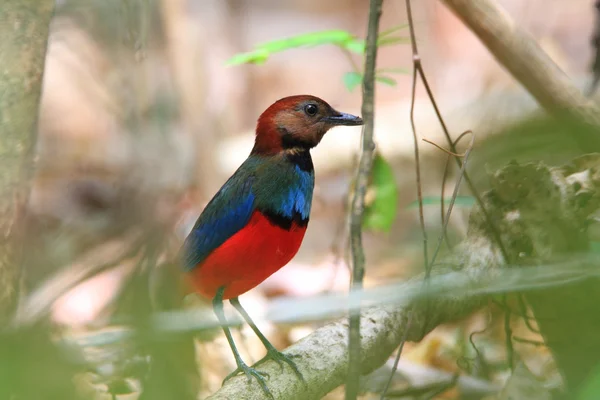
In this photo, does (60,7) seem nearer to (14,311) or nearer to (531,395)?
(14,311)

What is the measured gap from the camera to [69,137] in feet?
38.2

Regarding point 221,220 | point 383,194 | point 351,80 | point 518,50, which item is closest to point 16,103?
point 221,220

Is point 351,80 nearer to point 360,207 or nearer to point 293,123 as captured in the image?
point 293,123

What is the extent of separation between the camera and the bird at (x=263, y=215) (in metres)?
3.16

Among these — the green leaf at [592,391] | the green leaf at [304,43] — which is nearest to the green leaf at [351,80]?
the green leaf at [304,43]

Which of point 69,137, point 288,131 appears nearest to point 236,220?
point 288,131

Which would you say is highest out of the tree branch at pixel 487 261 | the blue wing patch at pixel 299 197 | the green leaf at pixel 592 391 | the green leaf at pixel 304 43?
the green leaf at pixel 304 43

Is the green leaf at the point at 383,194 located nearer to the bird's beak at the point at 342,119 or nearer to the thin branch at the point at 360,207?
the bird's beak at the point at 342,119

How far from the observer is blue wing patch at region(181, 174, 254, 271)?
3.24 m

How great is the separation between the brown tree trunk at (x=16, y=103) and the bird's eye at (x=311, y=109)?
50.8 inches

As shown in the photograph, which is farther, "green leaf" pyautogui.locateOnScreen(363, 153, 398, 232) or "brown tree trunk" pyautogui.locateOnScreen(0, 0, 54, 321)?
"green leaf" pyautogui.locateOnScreen(363, 153, 398, 232)

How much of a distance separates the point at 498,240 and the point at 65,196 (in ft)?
25.1

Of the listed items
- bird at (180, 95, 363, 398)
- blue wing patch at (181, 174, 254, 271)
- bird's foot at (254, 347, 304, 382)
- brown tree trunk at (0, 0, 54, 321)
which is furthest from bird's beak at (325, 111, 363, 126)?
brown tree trunk at (0, 0, 54, 321)

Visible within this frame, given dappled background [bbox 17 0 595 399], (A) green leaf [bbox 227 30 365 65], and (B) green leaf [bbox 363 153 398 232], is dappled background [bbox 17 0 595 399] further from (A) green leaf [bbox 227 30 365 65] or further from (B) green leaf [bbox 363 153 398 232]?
(A) green leaf [bbox 227 30 365 65]
